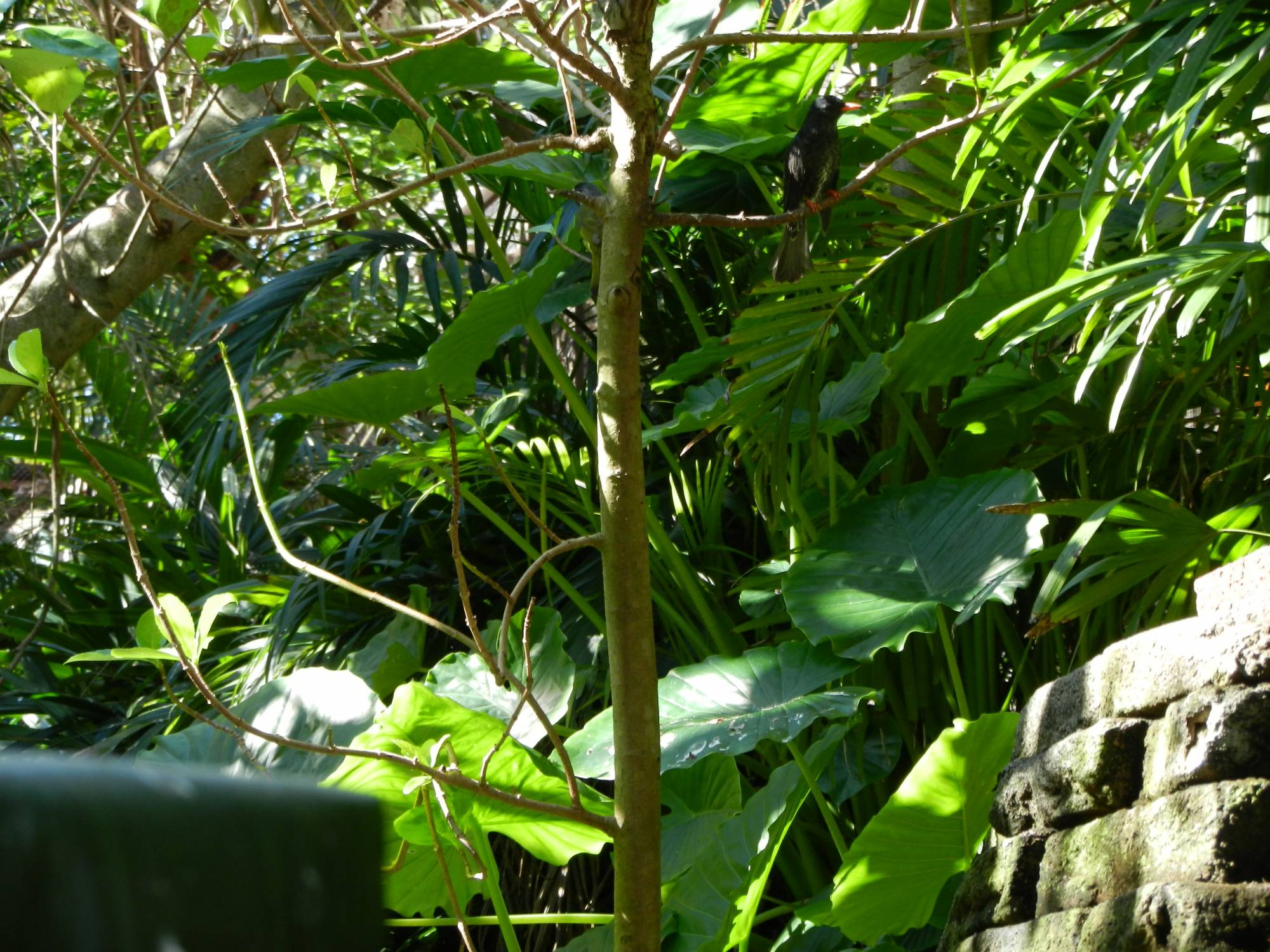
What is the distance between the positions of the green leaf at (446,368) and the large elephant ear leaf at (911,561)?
532 mm

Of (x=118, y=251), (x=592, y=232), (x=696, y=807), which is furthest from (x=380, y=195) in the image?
(x=118, y=251)

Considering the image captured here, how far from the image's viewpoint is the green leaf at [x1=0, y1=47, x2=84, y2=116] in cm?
86

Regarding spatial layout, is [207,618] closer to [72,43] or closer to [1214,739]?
[72,43]

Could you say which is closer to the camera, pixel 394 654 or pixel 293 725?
pixel 293 725

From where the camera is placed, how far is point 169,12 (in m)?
1.06

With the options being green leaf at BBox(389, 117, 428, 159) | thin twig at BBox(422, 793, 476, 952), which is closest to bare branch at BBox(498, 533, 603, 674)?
thin twig at BBox(422, 793, 476, 952)

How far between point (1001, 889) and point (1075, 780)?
139mm

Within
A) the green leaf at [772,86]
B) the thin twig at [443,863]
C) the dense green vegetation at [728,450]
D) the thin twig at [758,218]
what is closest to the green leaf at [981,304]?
the dense green vegetation at [728,450]

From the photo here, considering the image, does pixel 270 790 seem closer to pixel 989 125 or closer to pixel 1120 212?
pixel 989 125

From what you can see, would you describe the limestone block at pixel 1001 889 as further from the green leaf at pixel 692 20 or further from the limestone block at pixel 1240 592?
the green leaf at pixel 692 20

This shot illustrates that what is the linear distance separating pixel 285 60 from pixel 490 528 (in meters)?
1.07

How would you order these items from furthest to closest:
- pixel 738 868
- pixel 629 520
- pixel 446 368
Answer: pixel 446 368 < pixel 738 868 < pixel 629 520

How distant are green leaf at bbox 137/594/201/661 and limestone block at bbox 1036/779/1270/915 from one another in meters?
0.73

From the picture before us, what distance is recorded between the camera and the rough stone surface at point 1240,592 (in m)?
0.90
